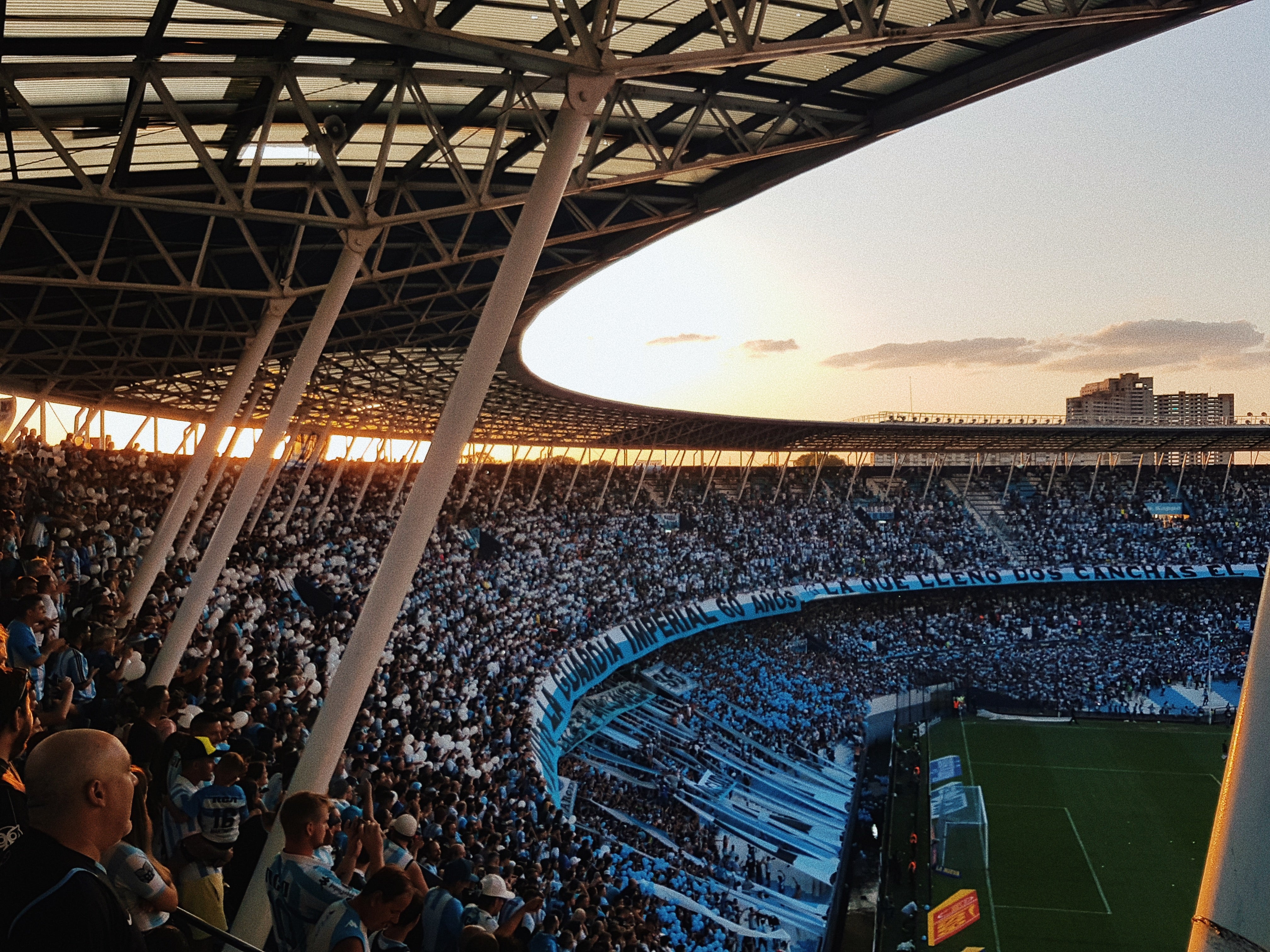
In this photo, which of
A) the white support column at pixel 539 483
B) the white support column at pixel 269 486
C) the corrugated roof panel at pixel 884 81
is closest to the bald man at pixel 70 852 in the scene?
the corrugated roof panel at pixel 884 81

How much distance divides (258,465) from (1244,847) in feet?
44.3

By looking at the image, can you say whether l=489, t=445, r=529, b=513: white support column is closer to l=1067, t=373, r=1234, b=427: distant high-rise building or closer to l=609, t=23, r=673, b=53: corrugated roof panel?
l=609, t=23, r=673, b=53: corrugated roof panel

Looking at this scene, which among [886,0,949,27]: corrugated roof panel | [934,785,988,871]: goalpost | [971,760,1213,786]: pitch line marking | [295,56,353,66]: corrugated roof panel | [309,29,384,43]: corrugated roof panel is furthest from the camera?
[971,760,1213,786]: pitch line marking

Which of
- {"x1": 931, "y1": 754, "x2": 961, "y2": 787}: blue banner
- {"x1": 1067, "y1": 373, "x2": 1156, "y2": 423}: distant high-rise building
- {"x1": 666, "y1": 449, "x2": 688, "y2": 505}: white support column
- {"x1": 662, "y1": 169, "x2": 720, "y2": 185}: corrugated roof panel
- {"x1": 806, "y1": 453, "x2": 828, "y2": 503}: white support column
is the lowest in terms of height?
{"x1": 931, "y1": 754, "x2": 961, "y2": 787}: blue banner

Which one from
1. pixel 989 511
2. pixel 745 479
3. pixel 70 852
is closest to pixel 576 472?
pixel 745 479

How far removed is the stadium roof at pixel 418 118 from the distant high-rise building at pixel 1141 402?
311 ft

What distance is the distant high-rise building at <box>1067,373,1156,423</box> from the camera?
126m

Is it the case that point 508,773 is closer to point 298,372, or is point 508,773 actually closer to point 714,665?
point 298,372

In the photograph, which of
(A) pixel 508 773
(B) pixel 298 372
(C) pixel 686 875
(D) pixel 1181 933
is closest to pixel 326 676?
(A) pixel 508 773

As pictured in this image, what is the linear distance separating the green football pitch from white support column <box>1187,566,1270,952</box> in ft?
63.5

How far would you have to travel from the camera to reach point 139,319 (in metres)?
23.0

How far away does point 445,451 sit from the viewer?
27.5ft

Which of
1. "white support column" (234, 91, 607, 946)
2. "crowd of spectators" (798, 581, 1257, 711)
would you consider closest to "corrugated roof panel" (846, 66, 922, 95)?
"white support column" (234, 91, 607, 946)

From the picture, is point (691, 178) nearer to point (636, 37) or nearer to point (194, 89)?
point (636, 37)
